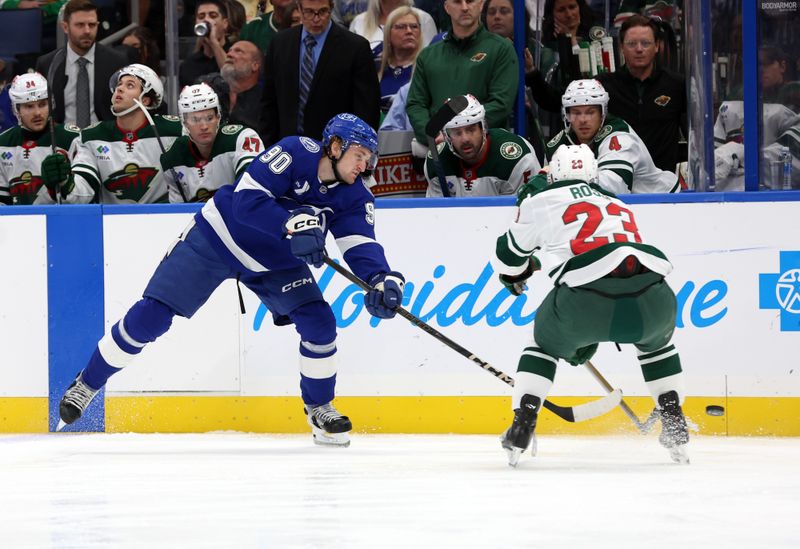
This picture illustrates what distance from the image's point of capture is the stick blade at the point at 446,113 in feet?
17.2

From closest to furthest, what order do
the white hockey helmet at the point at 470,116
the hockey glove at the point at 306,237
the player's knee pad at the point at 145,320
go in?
the hockey glove at the point at 306,237
the player's knee pad at the point at 145,320
the white hockey helmet at the point at 470,116

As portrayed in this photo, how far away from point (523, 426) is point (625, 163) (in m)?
1.53

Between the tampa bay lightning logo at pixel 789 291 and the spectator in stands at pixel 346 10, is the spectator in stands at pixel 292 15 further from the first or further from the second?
the tampa bay lightning logo at pixel 789 291

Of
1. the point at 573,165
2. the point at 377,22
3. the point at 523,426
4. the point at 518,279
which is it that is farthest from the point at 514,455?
the point at 377,22

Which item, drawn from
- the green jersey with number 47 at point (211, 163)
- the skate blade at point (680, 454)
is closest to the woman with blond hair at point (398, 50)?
the green jersey with number 47 at point (211, 163)

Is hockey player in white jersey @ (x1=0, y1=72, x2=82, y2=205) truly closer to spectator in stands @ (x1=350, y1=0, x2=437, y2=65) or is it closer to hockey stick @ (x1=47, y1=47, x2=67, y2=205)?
hockey stick @ (x1=47, y1=47, x2=67, y2=205)

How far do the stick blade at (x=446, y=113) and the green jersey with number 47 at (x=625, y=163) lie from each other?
0.49 metres

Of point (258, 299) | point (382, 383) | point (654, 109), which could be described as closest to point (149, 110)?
point (258, 299)

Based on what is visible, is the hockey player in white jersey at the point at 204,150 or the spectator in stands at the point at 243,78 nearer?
the hockey player in white jersey at the point at 204,150

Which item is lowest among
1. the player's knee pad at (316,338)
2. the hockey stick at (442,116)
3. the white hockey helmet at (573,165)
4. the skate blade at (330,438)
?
the skate blade at (330,438)

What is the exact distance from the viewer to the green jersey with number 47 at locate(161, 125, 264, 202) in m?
5.60

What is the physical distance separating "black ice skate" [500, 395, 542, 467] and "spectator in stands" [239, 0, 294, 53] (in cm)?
273

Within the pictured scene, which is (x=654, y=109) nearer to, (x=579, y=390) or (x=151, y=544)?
(x=579, y=390)

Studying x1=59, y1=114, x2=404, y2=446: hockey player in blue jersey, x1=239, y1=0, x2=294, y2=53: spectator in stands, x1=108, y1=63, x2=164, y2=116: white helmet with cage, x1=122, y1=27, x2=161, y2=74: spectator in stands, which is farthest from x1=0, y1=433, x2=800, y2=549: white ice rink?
x1=122, y1=27, x2=161, y2=74: spectator in stands
